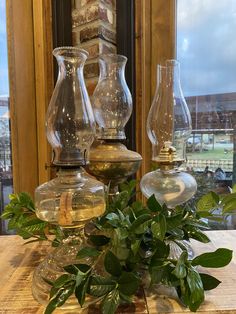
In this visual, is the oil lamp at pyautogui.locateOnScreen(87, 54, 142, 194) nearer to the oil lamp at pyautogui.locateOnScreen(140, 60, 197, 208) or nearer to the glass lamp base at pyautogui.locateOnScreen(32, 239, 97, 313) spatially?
the oil lamp at pyautogui.locateOnScreen(140, 60, 197, 208)

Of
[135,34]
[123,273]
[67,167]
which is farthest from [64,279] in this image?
[135,34]

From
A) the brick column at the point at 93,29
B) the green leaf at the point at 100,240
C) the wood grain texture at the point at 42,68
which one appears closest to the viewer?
the green leaf at the point at 100,240

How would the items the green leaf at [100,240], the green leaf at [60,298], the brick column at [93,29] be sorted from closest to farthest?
the green leaf at [60,298], the green leaf at [100,240], the brick column at [93,29]

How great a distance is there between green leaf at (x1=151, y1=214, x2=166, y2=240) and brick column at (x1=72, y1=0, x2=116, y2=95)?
88cm

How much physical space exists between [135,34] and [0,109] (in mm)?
793

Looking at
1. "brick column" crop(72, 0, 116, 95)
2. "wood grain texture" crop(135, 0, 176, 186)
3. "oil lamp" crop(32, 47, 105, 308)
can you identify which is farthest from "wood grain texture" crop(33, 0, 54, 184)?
"oil lamp" crop(32, 47, 105, 308)

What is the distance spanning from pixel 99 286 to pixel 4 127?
1.24 meters

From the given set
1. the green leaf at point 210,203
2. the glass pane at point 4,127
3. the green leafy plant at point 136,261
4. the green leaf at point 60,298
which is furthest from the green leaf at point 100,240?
the glass pane at point 4,127

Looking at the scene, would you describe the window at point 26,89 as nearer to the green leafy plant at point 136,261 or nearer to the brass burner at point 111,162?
the brass burner at point 111,162

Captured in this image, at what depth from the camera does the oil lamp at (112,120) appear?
70 cm

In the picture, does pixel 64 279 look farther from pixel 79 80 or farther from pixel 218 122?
pixel 218 122

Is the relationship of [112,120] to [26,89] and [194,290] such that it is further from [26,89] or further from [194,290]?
[26,89]

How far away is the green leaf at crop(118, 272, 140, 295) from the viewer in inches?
18.1

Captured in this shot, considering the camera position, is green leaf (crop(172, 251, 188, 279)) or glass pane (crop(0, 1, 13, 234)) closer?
green leaf (crop(172, 251, 188, 279))
